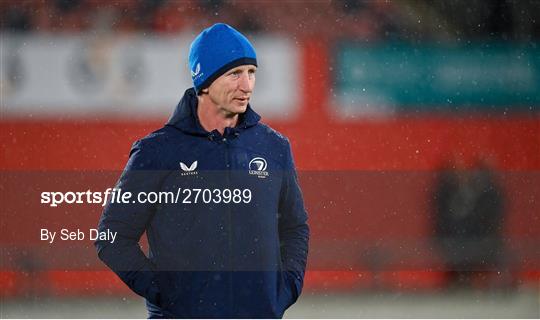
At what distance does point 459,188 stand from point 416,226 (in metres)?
0.38

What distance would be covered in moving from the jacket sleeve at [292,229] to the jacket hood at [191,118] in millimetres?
145

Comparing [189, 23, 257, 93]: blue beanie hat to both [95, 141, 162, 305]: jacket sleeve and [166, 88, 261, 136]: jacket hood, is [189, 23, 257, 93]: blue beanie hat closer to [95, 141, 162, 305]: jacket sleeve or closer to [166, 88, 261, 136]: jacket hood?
[166, 88, 261, 136]: jacket hood

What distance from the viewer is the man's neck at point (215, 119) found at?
7.67 ft

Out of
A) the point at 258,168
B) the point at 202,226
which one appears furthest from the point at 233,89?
the point at 202,226

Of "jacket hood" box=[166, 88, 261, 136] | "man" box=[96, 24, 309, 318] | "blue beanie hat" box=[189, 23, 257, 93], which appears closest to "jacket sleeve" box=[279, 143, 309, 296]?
"man" box=[96, 24, 309, 318]

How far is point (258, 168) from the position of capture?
2346 millimetres

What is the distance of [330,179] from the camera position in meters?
2.99

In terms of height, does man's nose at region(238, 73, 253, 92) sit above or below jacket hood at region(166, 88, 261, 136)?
above

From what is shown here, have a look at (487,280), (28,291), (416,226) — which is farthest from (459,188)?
(28,291)

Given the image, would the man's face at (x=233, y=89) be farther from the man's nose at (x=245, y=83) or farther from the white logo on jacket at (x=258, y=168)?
the white logo on jacket at (x=258, y=168)

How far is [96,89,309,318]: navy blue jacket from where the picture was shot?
89.0 inches

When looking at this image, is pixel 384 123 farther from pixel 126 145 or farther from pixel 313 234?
pixel 126 145

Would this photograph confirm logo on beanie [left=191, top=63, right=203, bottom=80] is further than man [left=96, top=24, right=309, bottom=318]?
Yes

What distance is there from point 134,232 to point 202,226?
17 centimetres
